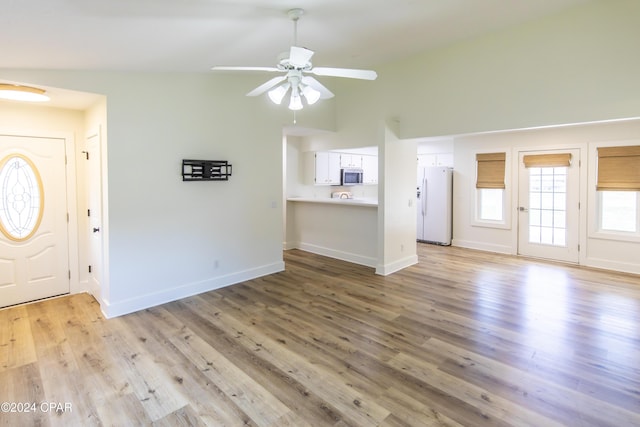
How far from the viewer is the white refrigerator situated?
292 inches

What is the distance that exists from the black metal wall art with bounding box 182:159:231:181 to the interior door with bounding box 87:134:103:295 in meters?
0.93

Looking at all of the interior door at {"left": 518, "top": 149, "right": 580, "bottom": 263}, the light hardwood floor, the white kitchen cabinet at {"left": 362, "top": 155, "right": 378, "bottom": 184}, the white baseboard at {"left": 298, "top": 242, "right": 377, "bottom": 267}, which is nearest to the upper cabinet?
the white kitchen cabinet at {"left": 362, "top": 155, "right": 378, "bottom": 184}

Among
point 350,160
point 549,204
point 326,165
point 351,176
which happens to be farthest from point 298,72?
point 549,204

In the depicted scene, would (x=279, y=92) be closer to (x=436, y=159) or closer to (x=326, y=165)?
(x=326, y=165)

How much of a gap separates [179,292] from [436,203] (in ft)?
18.7

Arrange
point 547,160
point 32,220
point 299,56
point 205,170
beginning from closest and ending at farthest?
point 299,56 → point 32,220 → point 205,170 → point 547,160

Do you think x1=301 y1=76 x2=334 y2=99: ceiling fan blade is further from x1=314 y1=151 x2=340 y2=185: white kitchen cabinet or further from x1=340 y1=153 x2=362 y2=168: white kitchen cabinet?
x1=340 y1=153 x2=362 y2=168: white kitchen cabinet

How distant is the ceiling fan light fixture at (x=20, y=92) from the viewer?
3207 mm

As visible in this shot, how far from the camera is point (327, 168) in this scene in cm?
733

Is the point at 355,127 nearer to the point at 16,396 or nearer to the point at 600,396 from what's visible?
the point at 600,396

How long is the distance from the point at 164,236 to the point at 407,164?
3928 mm

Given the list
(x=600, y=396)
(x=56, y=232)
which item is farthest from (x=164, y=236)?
(x=600, y=396)

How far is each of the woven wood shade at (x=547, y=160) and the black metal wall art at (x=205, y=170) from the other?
18.0 ft

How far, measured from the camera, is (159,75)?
3879 millimetres
